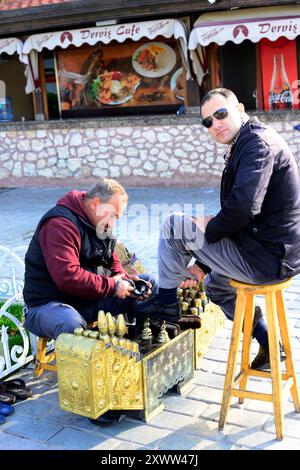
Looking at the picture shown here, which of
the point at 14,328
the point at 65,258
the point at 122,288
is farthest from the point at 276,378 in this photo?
the point at 14,328

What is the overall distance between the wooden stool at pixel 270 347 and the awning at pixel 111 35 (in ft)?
26.6

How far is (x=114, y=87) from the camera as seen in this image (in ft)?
39.9

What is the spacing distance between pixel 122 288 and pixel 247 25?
7.60 meters

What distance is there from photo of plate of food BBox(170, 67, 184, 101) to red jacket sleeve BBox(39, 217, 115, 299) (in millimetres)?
8734

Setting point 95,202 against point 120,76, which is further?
point 120,76

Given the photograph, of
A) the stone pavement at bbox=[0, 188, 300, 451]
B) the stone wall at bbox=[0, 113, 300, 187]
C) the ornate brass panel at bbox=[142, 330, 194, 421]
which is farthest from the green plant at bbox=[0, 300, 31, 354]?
the stone wall at bbox=[0, 113, 300, 187]

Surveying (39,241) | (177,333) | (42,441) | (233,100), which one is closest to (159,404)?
(177,333)

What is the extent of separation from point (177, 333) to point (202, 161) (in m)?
7.38

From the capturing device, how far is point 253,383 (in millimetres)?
3508

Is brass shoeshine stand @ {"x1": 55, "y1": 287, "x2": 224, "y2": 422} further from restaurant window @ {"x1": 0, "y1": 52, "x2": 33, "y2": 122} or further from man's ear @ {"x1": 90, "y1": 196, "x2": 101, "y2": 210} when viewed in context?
restaurant window @ {"x1": 0, "y1": 52, "x2": 33, "y2": 122}

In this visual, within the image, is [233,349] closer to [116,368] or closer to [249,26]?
[116,368]

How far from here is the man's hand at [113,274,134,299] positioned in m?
3.47

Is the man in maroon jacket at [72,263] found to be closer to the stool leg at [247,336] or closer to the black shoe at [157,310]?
the black shoe at [157,310]

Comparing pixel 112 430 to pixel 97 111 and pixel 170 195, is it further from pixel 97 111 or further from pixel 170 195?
pixel 97 111
